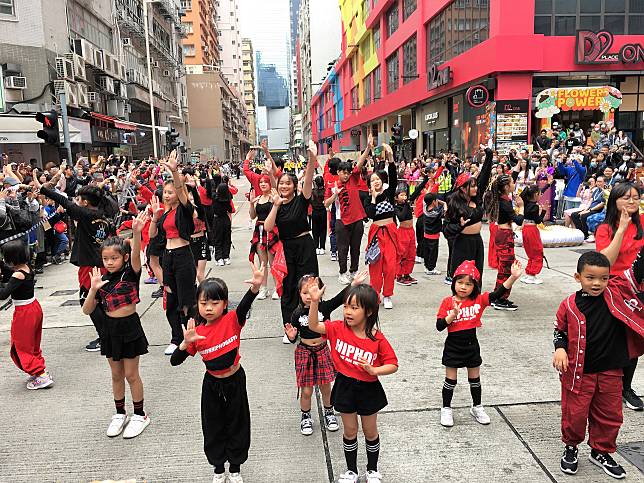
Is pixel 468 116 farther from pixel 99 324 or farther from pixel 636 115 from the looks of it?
pixel 99 324

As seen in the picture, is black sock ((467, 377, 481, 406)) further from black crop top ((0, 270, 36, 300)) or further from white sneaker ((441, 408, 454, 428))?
black crop top ((0, 270, 36, 300))

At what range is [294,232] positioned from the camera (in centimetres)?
524

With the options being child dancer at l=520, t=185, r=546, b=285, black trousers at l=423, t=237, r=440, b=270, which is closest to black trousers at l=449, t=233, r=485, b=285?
child dancer at l=520, t=185, r=546, b=285

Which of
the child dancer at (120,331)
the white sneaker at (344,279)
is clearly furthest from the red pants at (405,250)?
the child dancer at (120,331)

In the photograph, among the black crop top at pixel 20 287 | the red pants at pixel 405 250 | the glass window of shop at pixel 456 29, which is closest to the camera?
the black crop top at pixel 20 287

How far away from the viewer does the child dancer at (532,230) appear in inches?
266

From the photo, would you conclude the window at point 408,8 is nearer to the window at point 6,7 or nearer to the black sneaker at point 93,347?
the window at point 6,7

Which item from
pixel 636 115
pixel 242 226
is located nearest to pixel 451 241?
pixel 242 226

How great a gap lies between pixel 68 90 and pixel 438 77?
1652 centimetres

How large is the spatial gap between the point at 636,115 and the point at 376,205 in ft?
69.2

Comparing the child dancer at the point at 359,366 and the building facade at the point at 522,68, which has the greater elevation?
the building facade at the point at 522,68

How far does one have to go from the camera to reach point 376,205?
6633 mm

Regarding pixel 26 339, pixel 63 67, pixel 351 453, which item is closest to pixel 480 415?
pixel 351 453

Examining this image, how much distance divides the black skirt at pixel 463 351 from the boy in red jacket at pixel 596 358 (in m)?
0.63
